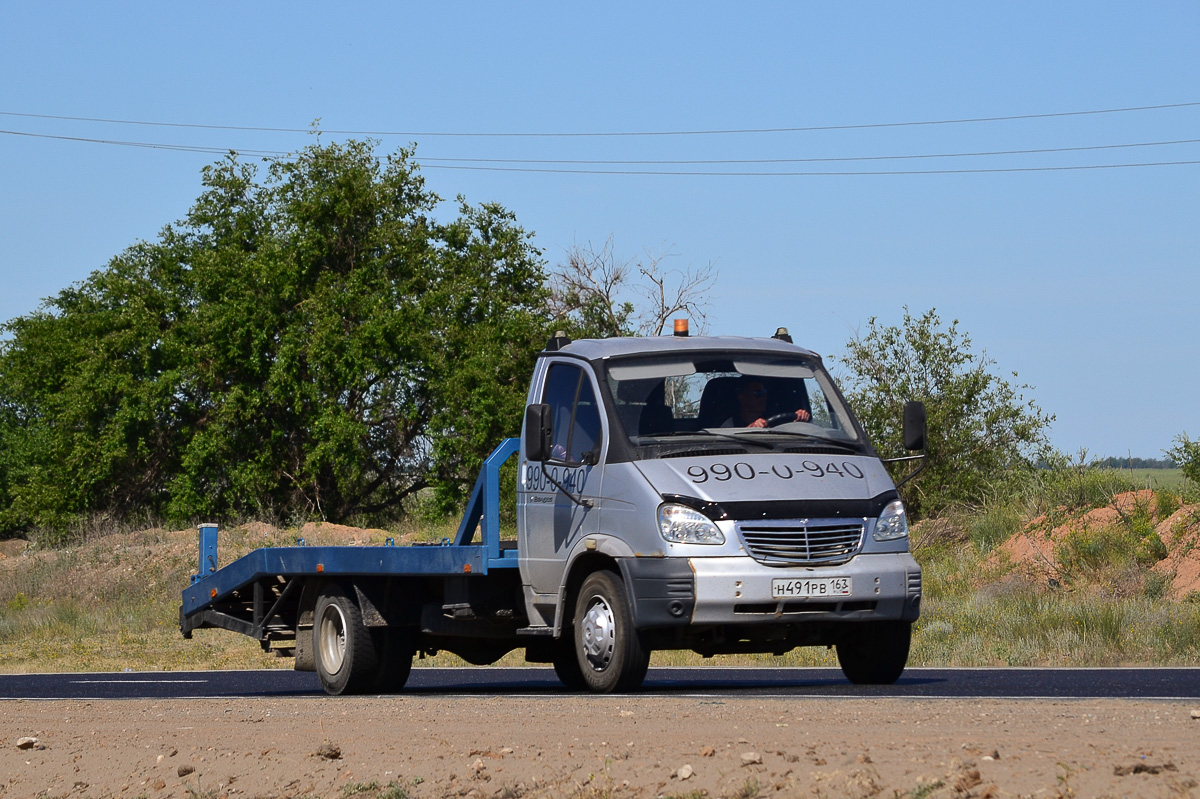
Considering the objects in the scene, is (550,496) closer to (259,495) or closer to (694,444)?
(694,444)

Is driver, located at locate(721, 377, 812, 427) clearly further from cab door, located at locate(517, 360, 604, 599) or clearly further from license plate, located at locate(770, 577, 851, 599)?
license plate, located at locate(770, 577, 851, 599)

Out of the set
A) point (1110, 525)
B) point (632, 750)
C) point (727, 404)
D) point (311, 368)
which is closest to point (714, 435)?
point (727, 404)

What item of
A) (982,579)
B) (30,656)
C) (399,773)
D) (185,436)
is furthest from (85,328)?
(399,773)

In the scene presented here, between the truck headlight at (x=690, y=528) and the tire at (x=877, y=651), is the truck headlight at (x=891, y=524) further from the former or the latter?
the truck headlight at (x=690, y=528)

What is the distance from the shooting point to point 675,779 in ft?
22.3

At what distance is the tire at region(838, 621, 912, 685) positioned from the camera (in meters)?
10.8

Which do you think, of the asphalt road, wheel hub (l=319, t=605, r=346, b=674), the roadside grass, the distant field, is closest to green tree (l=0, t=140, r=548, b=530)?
the roadside grass

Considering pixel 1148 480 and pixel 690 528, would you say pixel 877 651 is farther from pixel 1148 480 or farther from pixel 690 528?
pixel 1148 480

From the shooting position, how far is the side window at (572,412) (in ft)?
36.1

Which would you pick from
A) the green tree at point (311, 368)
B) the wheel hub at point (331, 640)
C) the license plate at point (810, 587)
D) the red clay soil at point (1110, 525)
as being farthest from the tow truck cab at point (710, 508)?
the green tree at point (311, 368)

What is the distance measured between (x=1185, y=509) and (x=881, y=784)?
2131 centimetres

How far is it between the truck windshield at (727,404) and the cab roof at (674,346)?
0.07 meters

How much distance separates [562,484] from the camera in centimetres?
1105

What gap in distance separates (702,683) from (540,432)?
3.50m
